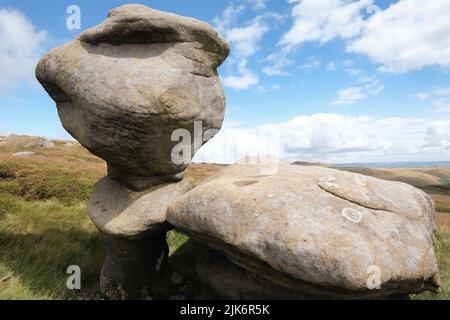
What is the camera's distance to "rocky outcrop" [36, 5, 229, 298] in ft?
25.0

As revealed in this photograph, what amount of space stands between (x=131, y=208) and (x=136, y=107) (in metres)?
3.04

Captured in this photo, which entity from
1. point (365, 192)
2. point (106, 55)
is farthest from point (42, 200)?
point (365, 192)

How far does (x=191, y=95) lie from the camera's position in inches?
320

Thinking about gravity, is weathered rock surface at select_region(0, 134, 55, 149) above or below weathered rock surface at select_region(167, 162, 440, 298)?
above

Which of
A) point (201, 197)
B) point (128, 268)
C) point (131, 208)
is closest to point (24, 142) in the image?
point (128, 268)

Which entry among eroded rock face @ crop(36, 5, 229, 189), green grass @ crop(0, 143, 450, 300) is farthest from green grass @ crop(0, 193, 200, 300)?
eroded rock face @ crop(36, 5, 229, 189)

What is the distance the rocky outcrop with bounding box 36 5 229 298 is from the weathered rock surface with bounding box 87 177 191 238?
0.03 m

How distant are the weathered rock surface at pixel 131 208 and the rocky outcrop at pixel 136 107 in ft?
0.09

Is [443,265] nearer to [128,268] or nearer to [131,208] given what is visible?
[128,268]

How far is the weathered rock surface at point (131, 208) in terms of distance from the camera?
8727 mm

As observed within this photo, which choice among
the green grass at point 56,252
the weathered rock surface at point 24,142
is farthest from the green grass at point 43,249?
the weathered rock surface at point 24,142

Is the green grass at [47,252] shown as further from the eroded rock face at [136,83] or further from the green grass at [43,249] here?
the eroded rock face at [136,83]

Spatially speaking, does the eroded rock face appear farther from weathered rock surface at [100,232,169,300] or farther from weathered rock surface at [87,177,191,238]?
weathered rock surface at [100,232,169,300]
